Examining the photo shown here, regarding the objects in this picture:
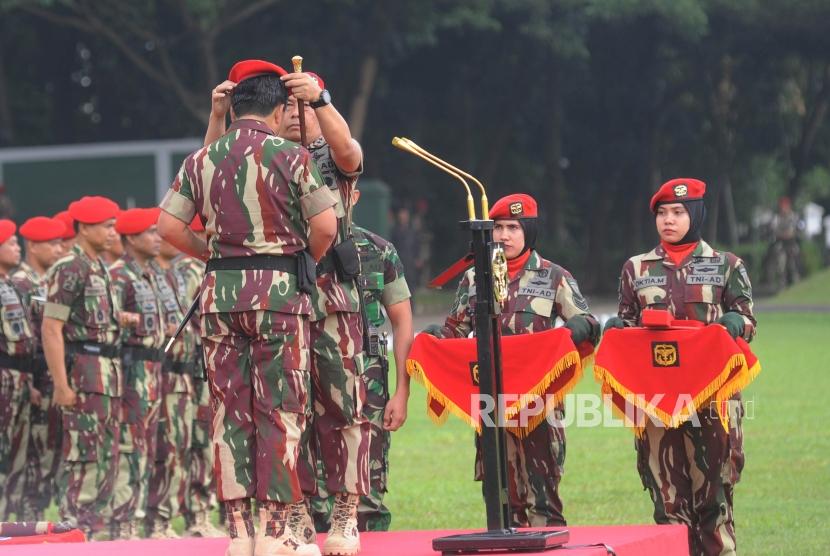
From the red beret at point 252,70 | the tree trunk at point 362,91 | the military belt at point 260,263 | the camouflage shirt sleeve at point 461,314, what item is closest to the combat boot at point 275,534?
the military belt at point 260,263

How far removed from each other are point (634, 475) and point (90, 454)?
4.58 m

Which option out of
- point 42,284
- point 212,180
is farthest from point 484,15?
point 212,180

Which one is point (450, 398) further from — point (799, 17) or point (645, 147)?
point (645, 147)

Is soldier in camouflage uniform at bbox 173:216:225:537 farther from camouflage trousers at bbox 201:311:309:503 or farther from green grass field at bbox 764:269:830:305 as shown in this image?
green grass field at bbox 764:269:830:305

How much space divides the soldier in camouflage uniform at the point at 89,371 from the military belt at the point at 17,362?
3.12ft

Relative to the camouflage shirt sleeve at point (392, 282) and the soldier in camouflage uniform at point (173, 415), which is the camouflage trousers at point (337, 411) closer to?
the camouflage shirt sleeve at point (392, 282)

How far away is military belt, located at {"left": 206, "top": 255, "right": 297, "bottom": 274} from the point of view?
6.23 metres

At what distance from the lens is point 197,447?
1135 centimetres

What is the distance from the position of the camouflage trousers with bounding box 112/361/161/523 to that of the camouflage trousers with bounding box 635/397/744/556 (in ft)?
12.3

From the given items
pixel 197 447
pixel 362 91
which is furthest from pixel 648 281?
pixel 362 91

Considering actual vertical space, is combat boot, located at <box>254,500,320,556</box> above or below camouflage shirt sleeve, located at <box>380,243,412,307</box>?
below

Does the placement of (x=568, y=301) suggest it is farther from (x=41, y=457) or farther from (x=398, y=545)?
(x=41, y=457)

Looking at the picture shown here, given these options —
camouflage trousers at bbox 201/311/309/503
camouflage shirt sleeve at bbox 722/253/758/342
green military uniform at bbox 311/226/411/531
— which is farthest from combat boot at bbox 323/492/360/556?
camouflage shirt sleeve at bbox 722/253/758/342

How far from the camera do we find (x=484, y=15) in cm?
3055
